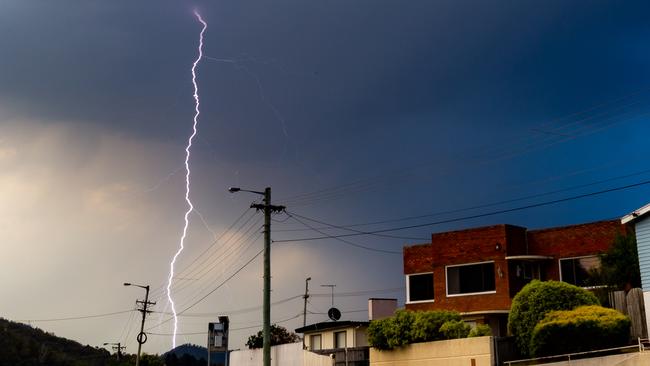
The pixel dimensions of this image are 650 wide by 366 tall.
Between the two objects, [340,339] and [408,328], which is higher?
[408,328]

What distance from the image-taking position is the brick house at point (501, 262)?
135 ft

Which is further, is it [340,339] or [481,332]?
[340,339]

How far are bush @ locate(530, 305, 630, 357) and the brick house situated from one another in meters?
11.8

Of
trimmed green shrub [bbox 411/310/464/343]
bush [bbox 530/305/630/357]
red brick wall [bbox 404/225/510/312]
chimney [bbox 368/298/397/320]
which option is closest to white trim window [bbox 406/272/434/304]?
red brick wall [bbox 404/225/510/312]

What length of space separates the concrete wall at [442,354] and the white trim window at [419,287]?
11.9 m

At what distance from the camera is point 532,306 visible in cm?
→ 3017

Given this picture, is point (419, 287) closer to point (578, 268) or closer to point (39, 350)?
point (578, 268)

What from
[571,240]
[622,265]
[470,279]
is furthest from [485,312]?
[622,265]

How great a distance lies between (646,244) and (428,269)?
1892cm

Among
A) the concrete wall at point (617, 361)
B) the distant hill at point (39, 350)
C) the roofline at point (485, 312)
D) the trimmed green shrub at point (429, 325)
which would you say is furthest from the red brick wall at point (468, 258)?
the distant hill at point (39, 350)

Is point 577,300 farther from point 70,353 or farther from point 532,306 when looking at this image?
point 70,353

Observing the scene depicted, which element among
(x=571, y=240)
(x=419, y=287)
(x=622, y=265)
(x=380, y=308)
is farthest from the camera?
(x=419, y=287)

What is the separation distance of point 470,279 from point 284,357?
11676 millimetres

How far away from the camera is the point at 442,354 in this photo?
31.5 m
